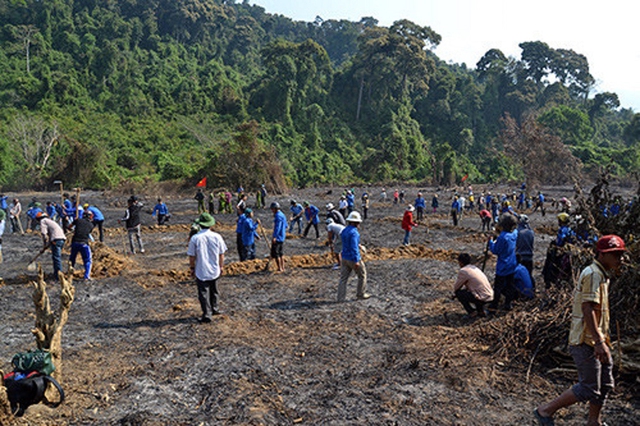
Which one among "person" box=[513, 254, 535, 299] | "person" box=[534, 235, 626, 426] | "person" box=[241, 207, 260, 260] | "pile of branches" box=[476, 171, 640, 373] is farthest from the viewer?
"person" box=[241, 207, 260, 260]

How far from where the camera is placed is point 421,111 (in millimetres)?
78188

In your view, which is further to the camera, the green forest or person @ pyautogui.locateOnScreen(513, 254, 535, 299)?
the green forest

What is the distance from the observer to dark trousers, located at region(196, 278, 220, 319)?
743 cm

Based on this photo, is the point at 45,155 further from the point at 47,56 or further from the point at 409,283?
the point at 409,283

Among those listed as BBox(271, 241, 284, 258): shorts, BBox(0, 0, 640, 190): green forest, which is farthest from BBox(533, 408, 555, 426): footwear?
BBox(0, 0, 640, 190): green forest

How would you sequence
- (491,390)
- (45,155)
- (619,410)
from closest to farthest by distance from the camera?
(619,410) < (491,390) < (45,155)

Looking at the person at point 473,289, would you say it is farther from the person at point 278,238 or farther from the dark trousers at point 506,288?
the person at point 278,238

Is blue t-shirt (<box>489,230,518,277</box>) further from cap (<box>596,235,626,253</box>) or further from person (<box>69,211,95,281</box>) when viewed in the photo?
person (<box>69,211,95,281</box>)

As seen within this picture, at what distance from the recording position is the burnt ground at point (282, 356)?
498cm

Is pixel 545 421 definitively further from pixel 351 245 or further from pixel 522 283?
pixel 351 245

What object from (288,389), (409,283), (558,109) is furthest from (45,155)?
(558,109)

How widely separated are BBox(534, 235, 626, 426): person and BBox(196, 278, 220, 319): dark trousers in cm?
499

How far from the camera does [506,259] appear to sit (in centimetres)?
759

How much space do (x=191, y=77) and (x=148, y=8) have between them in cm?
2483
